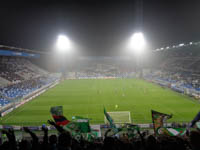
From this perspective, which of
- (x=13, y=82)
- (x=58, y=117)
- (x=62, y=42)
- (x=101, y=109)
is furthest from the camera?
(x=62, y=42)

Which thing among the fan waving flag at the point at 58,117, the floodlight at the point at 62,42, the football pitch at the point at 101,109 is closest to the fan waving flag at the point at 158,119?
the fan waving flag at the point at 58,117

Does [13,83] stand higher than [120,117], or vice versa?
[13,83]

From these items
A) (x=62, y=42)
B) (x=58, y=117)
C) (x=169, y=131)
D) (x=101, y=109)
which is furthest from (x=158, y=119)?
(x=62, y=42)

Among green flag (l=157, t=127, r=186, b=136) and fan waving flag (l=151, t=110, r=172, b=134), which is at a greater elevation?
fan waving flag (l=151, t=110, r=172, b=134)

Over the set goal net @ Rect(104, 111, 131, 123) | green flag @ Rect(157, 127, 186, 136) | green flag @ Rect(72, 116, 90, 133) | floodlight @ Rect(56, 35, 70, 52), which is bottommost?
goal net @ Rect(104, 111, 131, 123)

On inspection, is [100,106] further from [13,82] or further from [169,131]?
[13,82]

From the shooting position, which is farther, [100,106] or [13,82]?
[13,82]

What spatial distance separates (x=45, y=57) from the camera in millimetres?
51938

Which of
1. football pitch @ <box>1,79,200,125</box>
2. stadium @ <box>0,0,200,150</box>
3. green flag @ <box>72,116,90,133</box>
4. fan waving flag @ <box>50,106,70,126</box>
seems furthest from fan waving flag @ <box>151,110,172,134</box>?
football pitch @ <box>1,79,200,125</box>

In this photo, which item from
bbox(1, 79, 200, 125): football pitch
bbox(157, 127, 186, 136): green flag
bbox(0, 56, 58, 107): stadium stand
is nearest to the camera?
bbox(157, 127, 186, 136): green flag

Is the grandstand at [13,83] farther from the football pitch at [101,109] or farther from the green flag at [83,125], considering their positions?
the green flag at [83,125]

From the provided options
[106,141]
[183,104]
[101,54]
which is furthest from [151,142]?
[101,54]

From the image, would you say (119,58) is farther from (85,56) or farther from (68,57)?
(68,57)

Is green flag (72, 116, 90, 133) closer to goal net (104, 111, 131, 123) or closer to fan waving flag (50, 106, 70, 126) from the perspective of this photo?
fan waving flag (50, 106, 70, 126)
